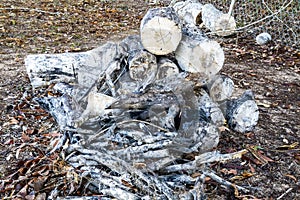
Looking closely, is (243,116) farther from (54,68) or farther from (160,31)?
(54,68)

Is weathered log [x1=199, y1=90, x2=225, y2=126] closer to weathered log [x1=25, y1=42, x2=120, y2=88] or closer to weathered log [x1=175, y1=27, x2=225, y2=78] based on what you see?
weathered log [x1=175, y1=27, x2=225, y2=78]

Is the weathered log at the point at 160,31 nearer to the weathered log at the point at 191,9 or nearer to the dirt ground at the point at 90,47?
the dirt ground at the point at 90,47

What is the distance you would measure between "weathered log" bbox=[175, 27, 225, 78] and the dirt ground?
619mm

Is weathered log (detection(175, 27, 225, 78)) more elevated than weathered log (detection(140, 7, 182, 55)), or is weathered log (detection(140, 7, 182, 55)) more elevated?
weathered log (detection(140, 7, 182, 55))

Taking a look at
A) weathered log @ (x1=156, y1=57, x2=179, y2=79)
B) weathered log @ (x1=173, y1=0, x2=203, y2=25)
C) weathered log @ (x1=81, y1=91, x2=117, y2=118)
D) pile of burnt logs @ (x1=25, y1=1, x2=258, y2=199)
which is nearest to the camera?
pile of burnt logs @ (x1=25, y1=1, x2=258, y2=199)

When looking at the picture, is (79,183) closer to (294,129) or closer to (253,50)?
(294,129)

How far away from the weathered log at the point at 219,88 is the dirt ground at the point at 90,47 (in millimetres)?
349

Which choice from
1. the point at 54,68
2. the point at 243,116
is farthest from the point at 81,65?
the point at 243,116

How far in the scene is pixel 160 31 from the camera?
3.25m

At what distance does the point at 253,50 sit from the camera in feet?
18.5

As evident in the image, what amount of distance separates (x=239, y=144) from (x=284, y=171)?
1.35ft

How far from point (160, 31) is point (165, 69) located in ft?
1.07

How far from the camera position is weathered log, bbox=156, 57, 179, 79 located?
3307 mm

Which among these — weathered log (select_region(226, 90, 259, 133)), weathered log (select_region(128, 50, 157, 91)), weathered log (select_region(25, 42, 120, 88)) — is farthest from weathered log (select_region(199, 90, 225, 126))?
weathered log (select_region(25, 42, 120, 88))
